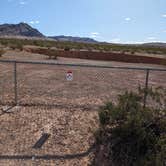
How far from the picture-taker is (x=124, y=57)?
3634 centimetres

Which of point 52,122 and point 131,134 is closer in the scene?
point 131,134

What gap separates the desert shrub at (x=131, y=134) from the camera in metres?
5.18

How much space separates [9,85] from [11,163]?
678 cm

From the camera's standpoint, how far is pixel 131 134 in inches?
221

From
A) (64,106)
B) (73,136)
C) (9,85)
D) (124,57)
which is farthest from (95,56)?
(73,136)

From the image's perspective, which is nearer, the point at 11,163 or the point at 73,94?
the point at 11,163

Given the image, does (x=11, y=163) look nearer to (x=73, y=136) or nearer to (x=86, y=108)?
(x=73, y=136)

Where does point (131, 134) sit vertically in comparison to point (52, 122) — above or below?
above

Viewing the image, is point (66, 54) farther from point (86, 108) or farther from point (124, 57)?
point (86, 108)

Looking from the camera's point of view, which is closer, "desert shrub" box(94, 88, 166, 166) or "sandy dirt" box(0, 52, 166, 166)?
"desert shrub" box(94, 88, 166, 166)

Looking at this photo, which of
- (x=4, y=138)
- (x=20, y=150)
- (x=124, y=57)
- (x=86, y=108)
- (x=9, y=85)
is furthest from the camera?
(x=124, y=57)

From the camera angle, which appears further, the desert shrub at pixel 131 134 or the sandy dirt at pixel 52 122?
the sandy dirt at pixel 52 122

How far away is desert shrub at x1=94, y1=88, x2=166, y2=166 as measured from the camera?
518 cm

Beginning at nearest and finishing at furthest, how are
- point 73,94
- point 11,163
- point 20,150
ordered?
point 11,163 < point 20,150 < point 73,94
